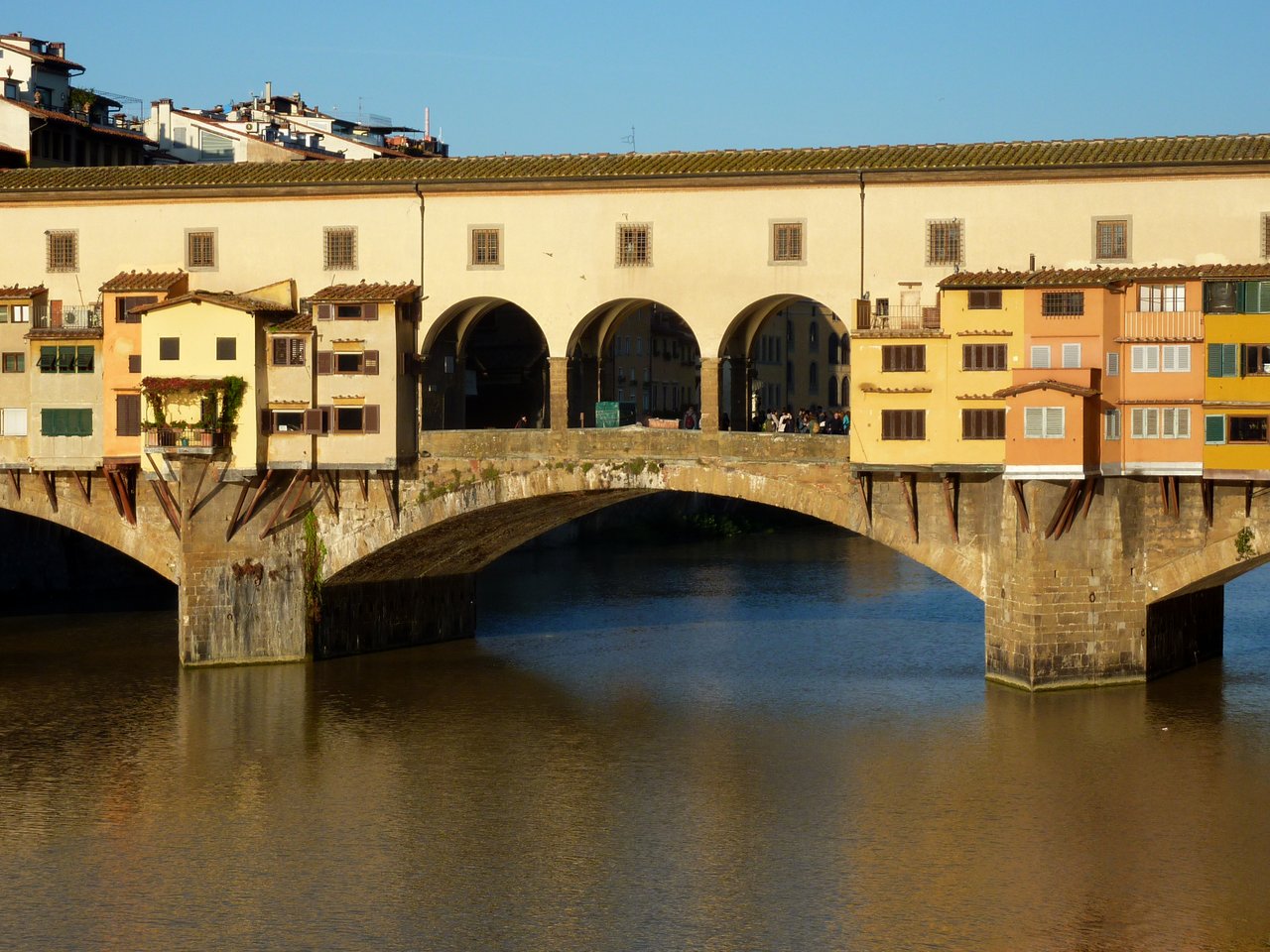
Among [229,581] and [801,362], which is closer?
[229,581]

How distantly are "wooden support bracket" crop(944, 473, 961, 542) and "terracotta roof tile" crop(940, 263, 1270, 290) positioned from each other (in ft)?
13.8

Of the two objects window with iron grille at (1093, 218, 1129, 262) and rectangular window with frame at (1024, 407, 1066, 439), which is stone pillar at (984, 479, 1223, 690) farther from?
window with iron grille at (1093, 218, 1129, 262)

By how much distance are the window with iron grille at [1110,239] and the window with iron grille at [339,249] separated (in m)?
17.4

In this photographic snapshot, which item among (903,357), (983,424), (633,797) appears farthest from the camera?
(903,357)

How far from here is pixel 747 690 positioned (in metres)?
43.8

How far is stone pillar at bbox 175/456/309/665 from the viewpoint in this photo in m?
45.9

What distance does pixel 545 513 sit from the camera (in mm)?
49156

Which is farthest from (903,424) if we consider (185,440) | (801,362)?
(801,362)

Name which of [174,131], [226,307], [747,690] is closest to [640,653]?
[747,690]

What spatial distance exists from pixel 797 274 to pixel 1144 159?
7.87 m

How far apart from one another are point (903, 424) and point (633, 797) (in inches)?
447

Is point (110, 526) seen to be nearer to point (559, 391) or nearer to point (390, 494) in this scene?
point (390, 494)

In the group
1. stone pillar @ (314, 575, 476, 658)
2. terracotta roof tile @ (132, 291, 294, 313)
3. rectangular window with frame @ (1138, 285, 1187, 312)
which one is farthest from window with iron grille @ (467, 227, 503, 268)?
rectangular window with frame @ (1138, 285, 1187, 312)

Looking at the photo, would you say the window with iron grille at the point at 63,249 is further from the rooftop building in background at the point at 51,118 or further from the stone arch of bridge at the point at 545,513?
the rooftop building in background at the point at 51,118
